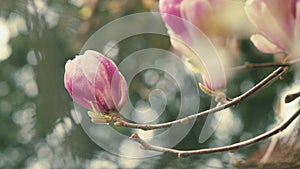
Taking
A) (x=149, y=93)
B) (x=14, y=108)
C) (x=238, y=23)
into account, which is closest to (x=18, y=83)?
(x=14, y=108)

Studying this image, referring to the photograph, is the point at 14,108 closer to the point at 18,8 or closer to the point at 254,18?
the point at 18,8

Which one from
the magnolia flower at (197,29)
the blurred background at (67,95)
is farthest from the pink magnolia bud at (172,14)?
the blurred background at (67,95)

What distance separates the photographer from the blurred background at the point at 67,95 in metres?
0.96

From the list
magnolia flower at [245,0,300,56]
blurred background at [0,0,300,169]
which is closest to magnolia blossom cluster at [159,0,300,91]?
magnolia flower at [245,0,300,56]

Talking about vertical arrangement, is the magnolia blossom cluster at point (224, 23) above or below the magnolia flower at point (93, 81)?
above

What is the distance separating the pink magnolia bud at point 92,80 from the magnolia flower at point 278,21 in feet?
0.33

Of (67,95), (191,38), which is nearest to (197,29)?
(191,38)

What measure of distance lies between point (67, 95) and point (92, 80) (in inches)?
25.6

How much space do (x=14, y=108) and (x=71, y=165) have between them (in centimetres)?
104

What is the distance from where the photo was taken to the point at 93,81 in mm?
423

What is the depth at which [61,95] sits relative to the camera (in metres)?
1.02

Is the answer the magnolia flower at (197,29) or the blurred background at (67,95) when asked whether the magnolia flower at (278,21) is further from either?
the blurred background at (67,95)

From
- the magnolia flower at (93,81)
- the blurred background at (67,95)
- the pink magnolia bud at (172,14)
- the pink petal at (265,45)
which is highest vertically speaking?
the pink magnolia bud at (172,14)

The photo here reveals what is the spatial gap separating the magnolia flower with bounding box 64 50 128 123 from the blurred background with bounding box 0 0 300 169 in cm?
16
